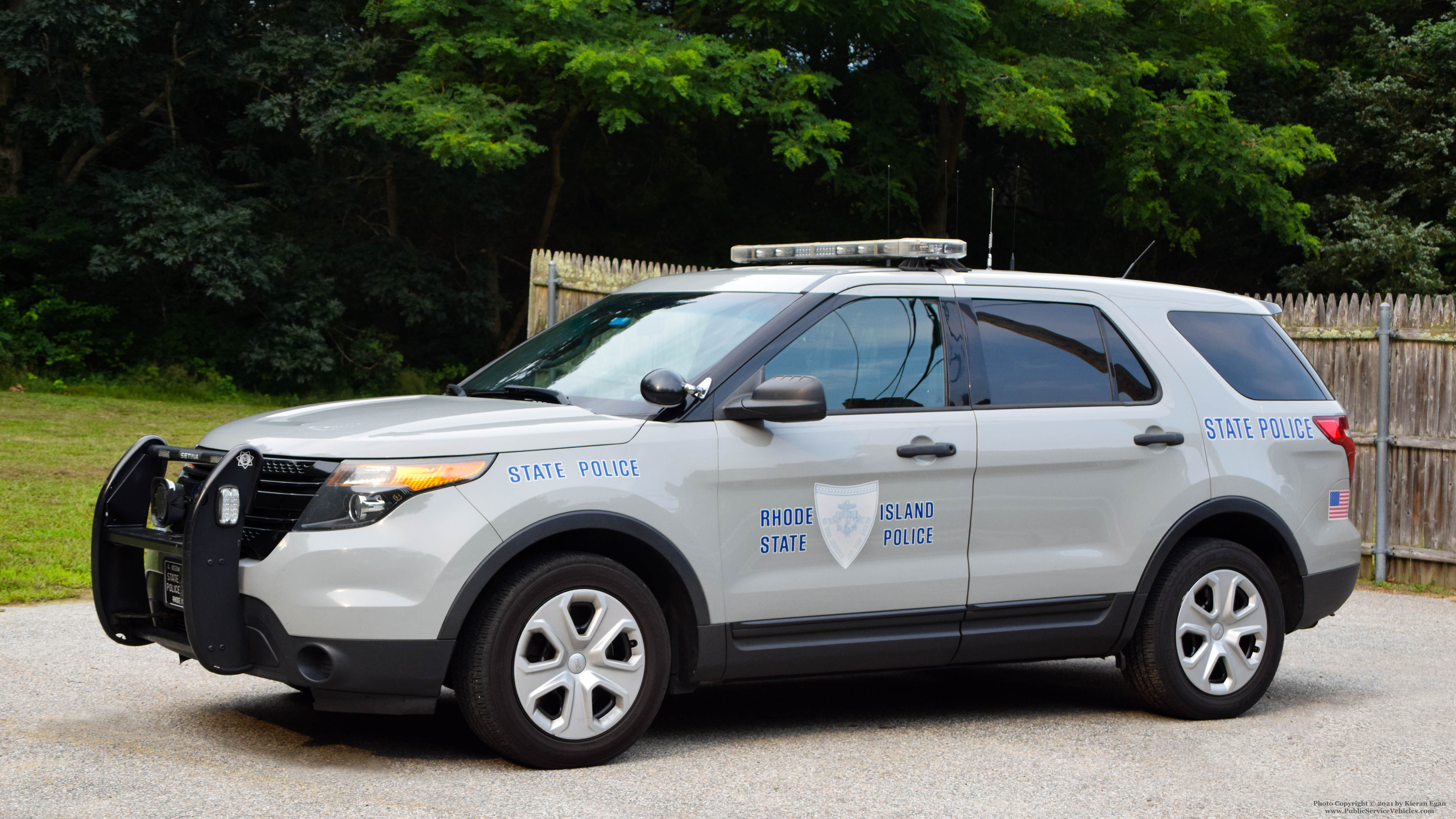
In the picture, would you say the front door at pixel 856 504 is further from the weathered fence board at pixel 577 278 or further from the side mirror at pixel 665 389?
the weathered fence board at pixel 577 278

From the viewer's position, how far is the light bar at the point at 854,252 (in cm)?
645

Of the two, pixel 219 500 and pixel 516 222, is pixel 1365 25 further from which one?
pixel 219 500

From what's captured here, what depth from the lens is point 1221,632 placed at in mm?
6805

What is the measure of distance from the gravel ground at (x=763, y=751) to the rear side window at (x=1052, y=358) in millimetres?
1435

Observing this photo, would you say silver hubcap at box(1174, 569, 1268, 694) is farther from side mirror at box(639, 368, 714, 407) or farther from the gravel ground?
side mirror at box(639, 368, 714, 407)

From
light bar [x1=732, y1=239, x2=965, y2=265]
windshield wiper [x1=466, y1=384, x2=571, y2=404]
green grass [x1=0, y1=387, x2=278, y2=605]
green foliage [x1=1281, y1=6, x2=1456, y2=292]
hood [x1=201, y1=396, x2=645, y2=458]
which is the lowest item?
green grass [x1=0, y1=387, x2=278, y2=605]

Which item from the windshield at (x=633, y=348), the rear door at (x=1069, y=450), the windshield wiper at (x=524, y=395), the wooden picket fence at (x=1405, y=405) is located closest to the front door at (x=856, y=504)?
the rear door at (x=1069, y=450)

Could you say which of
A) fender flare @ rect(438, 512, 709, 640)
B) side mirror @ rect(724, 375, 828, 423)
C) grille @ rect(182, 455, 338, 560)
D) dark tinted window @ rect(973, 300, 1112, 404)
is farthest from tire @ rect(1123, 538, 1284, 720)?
grille @ rect(182, 455, 338, 560)

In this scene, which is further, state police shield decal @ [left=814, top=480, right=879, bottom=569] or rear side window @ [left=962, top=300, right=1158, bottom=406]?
rear side window @ [left=962, top=300, right=1158, bottom=406]

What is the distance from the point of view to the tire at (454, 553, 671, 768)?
5.27 metres

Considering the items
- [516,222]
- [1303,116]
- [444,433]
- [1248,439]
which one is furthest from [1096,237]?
[444,433]

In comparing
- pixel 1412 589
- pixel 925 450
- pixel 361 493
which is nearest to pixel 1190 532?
pixel 925 450

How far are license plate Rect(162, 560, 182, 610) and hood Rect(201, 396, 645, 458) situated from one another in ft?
1.46

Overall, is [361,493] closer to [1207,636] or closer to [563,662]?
[563,662]
